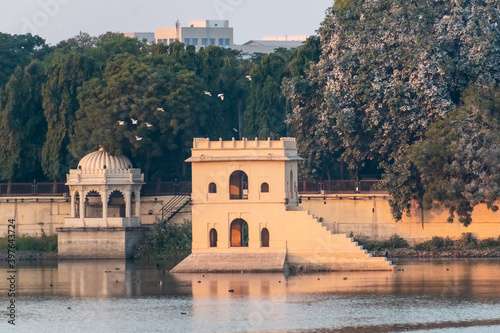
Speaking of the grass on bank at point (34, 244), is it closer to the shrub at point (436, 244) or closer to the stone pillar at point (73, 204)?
the stone pillar at point (73, 204)

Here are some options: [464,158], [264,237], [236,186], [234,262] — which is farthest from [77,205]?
[464,158]

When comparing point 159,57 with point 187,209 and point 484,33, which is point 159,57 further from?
point 484,33

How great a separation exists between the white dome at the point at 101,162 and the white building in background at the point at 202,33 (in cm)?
8740

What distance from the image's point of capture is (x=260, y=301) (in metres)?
56.7

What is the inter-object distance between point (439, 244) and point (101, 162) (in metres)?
18.7

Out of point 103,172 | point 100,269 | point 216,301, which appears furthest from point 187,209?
point 216,301

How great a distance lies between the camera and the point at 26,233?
273 ft

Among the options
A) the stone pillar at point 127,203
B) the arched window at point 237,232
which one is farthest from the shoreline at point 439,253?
the stone pillar at point 127,203

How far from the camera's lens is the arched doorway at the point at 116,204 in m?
82.6

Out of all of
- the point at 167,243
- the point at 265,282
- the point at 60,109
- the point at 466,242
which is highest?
the point at 60,109

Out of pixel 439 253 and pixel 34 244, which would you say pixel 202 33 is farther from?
pixel 439 253

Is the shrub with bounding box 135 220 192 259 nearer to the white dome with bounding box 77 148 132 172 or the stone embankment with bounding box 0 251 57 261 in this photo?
the white dome with bounding box 77 148 132 172

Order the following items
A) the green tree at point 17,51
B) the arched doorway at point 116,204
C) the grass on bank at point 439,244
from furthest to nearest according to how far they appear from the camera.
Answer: the green tree at point 17,51 < the arched doorway at point 116,204 < the grass on bank at point 439,244

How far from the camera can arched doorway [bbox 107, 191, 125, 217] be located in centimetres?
8262
